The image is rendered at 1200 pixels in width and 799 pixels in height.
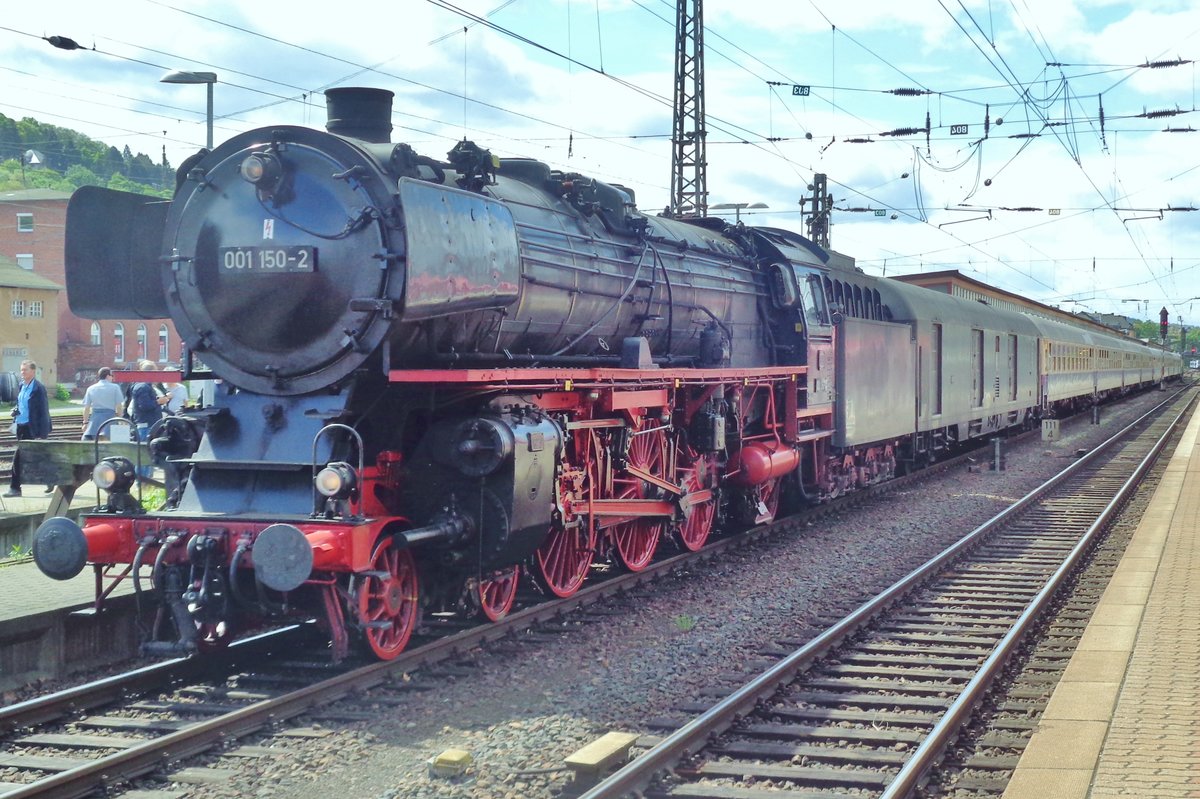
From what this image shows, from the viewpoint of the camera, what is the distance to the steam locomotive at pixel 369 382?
7.00m

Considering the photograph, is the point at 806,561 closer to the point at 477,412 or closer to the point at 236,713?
the point at 477,412

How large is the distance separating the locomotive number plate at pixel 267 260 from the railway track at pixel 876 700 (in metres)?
3.72

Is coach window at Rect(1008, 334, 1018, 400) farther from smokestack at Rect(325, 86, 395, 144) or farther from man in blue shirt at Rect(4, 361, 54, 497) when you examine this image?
smokestack at Rect(325, 86, 395, 144)

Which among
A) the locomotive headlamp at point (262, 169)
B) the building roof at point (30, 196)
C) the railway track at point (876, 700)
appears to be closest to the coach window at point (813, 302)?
the railway track at point (876, 700)

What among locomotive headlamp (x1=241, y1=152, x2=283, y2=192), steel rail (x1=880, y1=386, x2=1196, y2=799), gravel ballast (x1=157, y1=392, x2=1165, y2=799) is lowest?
gravel ballast (x1=157, y1=392, x2=1165, y2=799)

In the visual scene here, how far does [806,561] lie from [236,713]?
6880 mm

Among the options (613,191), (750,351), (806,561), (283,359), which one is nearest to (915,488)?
(750,351)

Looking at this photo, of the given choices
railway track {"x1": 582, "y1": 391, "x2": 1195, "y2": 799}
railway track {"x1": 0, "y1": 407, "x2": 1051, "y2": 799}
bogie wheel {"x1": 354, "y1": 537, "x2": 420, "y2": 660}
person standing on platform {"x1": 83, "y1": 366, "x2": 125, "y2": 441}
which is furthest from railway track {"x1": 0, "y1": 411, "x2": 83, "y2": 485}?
railway track {"x1": 582, "y1": 391, "x2": 1195, "y2": 799}

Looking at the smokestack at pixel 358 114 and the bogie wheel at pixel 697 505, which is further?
the bogie wheel at pixel 697 505

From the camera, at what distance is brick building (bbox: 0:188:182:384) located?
49062 millimetres

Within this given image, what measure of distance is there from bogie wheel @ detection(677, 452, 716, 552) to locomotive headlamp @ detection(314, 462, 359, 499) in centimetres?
488

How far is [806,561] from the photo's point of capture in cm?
1156

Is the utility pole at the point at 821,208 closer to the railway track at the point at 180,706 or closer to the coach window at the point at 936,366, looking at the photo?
the coach window at the point at 936,366

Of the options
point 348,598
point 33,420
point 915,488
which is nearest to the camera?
point 348,598
